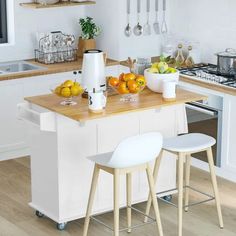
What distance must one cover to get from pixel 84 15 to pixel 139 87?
2644 millimetres

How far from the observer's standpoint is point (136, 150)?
15.3ft

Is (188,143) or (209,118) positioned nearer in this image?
(188,143)

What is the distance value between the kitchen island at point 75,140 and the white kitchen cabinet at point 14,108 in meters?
1.36

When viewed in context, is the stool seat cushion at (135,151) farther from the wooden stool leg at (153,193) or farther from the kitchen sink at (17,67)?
the kitchen sink at (17,67)

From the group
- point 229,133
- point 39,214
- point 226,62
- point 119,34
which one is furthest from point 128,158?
point 119,34

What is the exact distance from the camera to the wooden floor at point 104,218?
5320mm

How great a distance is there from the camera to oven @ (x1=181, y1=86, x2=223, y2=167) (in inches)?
248

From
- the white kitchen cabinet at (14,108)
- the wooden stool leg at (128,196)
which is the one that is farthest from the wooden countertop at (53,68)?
the wooden stool leg at (128,196)

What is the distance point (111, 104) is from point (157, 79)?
1.50ft

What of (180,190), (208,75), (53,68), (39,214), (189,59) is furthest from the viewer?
(189,59)

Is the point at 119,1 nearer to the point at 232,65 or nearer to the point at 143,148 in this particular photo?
the point at 232,65

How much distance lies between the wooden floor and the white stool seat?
2.21 feet

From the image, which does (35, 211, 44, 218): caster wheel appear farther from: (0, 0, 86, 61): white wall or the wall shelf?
the wall shelf

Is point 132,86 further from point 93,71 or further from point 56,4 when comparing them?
point 56,4
